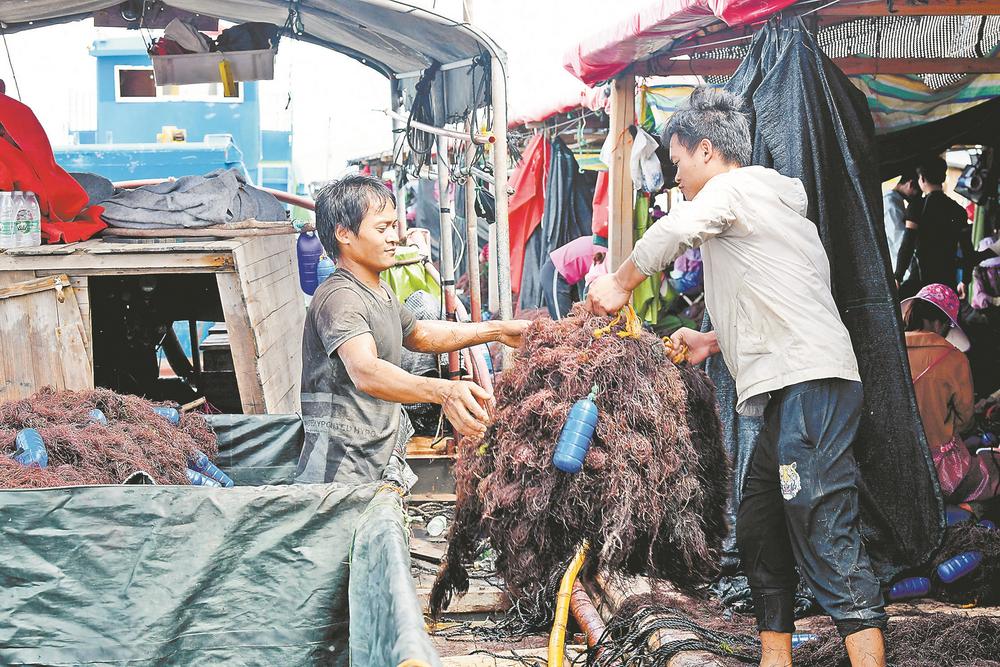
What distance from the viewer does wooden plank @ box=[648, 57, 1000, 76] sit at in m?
6.21

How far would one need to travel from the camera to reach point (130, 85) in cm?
1991

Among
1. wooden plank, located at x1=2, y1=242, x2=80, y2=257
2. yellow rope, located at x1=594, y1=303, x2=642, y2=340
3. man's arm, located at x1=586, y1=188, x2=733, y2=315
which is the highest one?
man's arm, located at x1=586, y1=188, x2=733, y2=315

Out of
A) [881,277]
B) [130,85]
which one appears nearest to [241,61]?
[881,277]

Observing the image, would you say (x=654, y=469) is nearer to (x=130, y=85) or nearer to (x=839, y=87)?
(x=839, y=87)

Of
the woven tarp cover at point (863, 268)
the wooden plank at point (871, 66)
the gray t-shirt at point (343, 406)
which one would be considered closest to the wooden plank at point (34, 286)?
the gray t-shirt at point (343, 406)

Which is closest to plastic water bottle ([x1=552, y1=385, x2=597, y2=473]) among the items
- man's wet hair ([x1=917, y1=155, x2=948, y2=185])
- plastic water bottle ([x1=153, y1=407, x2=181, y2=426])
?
plastic water bottle ([x1=153, y1=407, x2=181, y2=426])

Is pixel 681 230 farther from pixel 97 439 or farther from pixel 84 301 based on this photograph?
pixel 84 301

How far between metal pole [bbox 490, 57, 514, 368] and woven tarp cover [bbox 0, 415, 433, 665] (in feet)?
9.98

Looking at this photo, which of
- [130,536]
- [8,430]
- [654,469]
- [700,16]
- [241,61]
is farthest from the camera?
[241,61]

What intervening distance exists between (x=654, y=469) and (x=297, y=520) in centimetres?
148

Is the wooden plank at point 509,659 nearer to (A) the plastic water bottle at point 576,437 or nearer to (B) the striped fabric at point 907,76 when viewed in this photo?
(A) the plastic water bottle at point 576,437

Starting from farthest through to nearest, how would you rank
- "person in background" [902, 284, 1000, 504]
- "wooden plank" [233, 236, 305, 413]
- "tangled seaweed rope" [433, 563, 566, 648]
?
"wooden plank" [233, 236, 305, 413], "person in background" [902, 284, 1000, 504], "tangled seaweed rope" [433, 563, 566, 648]

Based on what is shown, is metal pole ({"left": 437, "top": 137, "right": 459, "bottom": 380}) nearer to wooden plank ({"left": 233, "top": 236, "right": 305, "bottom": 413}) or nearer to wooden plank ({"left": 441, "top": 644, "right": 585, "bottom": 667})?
wooden plank ({"left": 233, "top": 236, "right": 305, "bottom": 413})

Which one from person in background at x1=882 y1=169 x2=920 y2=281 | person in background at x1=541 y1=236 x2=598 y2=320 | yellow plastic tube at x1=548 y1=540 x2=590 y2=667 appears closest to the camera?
yellow plastic tube at x1=548 y1=540 x2=590 y2=667
